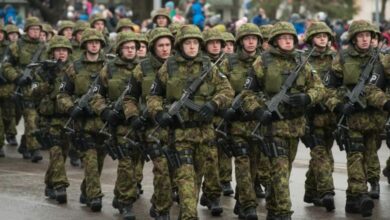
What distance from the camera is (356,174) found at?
11797 mm

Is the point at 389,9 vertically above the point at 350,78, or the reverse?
the point at 389,9

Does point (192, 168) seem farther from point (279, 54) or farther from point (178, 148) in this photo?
point (279, 54)

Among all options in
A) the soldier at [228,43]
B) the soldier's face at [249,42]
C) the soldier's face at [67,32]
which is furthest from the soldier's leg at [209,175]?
the soldier's face at [67,32]

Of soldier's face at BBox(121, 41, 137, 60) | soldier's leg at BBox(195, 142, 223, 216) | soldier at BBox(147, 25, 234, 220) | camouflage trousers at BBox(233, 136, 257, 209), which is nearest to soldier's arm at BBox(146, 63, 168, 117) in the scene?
soldier at BBox(147, 25, 234, 220)

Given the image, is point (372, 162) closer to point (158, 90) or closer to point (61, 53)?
point (158, 90)

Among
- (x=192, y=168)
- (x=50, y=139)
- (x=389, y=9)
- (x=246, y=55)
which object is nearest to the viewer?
(x=192, y=168)

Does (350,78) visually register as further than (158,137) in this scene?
Yes

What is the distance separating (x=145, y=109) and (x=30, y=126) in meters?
6.21

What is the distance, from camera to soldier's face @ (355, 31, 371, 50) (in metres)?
12.0

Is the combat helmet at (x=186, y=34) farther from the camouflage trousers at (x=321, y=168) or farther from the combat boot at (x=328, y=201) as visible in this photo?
the combat boot at (x=328, y=201)

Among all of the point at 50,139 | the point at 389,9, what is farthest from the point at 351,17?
the point at 50,139

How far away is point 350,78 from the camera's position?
1191 centimetres

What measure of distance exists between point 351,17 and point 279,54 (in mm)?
33756

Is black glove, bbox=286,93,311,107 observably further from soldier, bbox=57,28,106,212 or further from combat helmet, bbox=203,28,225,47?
soldier, bbox=57,28,106,212
